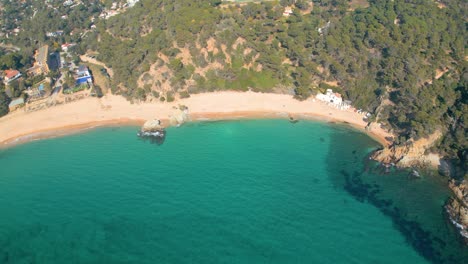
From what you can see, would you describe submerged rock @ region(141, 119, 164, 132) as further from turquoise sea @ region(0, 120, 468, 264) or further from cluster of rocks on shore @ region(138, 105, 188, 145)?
turquoise sea @ region(0, 120, 468, 264)

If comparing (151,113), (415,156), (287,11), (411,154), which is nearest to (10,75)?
(151,113)

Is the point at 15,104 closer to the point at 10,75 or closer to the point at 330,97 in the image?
the point at 10,75

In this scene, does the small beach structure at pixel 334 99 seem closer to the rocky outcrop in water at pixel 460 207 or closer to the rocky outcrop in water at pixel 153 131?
the rocky outcrop in water at pixel 460 207

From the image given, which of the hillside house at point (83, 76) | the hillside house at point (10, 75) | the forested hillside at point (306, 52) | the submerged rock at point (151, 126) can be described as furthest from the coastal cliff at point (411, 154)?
the hillside house at point (10, 75)

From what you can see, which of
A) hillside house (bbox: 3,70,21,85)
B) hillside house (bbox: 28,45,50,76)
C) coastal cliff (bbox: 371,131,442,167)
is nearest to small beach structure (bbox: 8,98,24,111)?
hillside house (bbox: 3,70,21,85)

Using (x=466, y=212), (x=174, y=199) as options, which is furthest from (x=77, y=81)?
(x=466, y=212)

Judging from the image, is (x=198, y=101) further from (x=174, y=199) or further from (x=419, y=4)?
(x=419, y=4)
